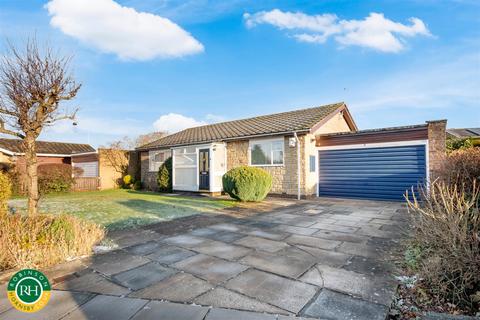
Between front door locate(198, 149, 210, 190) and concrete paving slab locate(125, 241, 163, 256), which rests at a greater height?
front door locate(198, 149, 210, 190)

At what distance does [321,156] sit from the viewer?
12531 mm

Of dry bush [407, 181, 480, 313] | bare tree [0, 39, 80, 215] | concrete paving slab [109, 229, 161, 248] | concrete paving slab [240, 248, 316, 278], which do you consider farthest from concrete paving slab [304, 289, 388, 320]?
bare tree [0, 39, 80, 215]

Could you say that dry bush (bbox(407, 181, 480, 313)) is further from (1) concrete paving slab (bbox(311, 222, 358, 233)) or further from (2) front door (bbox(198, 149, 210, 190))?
(2) front door (bbox(198, 149, 210, 190))

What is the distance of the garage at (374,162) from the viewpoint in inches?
402

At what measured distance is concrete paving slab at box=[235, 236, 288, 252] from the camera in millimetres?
4564

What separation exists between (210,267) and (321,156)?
1007 centimetres

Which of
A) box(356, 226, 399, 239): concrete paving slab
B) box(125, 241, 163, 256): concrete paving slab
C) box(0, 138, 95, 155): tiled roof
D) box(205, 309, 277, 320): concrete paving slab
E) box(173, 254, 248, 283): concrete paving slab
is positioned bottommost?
box(356, 226, 399, 239): concrete paving slab

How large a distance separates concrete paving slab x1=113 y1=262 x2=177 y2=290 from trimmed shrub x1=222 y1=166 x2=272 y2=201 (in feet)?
20.7

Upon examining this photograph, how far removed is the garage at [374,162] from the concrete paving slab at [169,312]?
10.4 metres

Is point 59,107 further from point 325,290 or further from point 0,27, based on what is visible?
point 325,290

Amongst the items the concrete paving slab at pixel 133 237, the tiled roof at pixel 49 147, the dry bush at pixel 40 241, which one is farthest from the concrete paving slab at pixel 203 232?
the tiled roof at pixel 49 147

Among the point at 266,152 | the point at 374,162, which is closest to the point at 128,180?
the point at 266,152

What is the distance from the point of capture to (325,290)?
9.70ft

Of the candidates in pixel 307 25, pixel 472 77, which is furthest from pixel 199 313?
pixel 472 77
